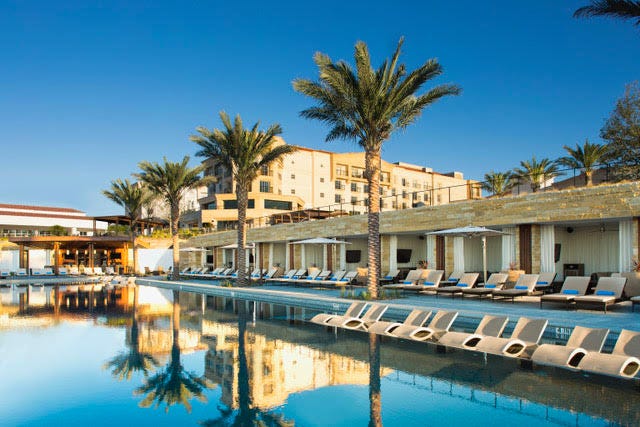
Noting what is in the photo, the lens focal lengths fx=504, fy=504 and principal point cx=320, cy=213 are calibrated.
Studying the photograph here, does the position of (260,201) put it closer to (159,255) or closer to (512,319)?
(159,255)

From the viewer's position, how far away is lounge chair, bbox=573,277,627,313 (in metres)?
11.9

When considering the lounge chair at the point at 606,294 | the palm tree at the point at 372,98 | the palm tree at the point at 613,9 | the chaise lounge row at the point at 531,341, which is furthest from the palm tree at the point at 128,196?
the palm tree at the point at 613,9

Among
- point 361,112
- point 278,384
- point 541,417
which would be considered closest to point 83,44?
point 361,112

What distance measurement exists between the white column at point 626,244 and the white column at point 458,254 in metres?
5.93

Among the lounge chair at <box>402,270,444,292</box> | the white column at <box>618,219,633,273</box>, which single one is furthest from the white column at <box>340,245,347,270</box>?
the white column at <box>618,219,633,273</box>

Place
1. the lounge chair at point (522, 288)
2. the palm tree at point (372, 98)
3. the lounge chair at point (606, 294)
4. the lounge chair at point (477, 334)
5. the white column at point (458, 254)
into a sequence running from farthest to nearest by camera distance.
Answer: the white column at point (458, 254) < the palm tree at point (372, 98) < the lounge chair at point (522, 288) < the lounge chair at point (606, 294) < the lounge chair at point (477, 334)

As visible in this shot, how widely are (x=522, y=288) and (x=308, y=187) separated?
2003 inches

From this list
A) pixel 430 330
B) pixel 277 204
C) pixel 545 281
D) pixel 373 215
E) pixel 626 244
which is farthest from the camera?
pixel 277 204

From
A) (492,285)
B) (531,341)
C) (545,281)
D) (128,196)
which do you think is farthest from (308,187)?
(531,341)

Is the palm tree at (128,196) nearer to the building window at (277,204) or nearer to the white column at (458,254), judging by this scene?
the building window at (277,204)

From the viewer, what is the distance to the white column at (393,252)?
76.3 ft

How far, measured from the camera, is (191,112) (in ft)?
108

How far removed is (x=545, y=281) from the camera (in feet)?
51.5

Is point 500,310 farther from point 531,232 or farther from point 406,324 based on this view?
point 531,232
